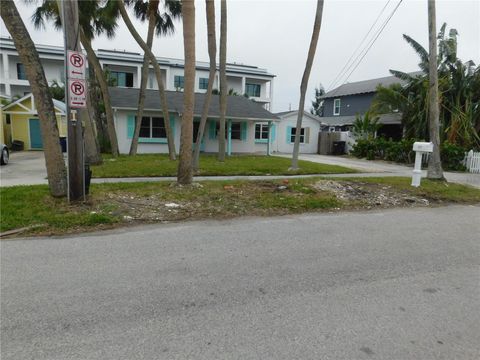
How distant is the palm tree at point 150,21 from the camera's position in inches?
656

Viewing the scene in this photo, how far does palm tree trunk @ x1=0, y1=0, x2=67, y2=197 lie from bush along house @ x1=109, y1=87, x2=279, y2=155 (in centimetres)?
1300

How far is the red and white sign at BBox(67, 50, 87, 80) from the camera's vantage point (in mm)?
6625

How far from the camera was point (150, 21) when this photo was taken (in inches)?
658

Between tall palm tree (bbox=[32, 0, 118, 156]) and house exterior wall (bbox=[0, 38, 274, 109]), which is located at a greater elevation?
house exterior wall (bbox=[0, 38, 274, 109])

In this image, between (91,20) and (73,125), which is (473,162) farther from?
(91,20)

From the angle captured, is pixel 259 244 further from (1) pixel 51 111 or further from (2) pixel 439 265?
(1) pixel 51 111

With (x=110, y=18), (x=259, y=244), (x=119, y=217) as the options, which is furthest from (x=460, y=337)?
(x=110, y=18)

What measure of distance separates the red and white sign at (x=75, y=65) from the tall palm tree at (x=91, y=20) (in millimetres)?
9431

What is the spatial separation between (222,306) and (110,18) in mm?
16611

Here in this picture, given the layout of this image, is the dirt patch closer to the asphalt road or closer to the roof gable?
the asphalt road

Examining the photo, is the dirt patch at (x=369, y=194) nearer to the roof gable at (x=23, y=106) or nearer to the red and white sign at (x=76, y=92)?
the red and white sign at (x=76, y=92)

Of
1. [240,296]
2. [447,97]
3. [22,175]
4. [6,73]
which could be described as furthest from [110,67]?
[240,296]

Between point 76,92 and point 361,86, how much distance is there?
29.8 meters

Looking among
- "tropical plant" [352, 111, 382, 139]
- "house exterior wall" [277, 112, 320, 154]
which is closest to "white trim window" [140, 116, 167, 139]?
"house exterior wall" [277, 112, 320, 154]
